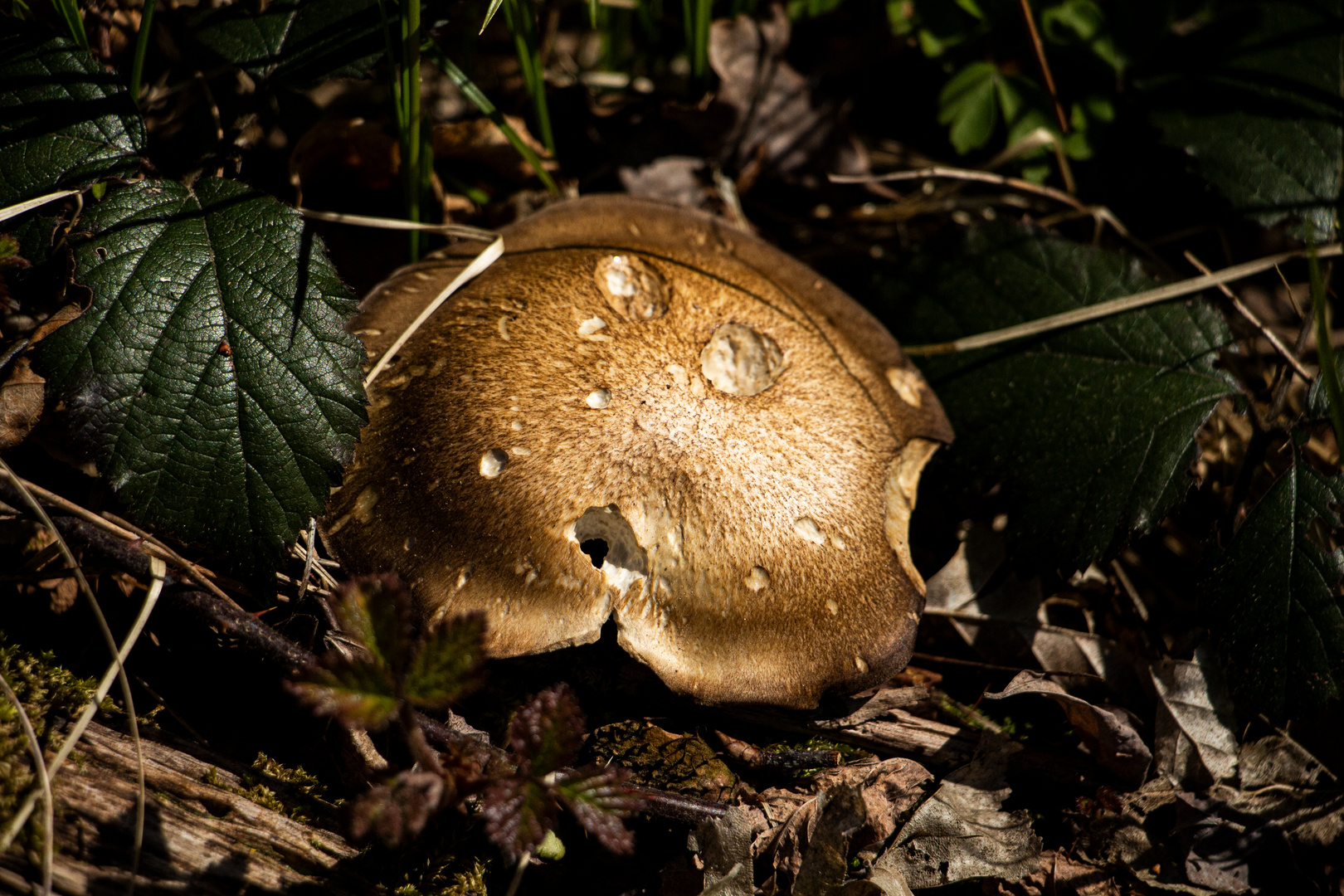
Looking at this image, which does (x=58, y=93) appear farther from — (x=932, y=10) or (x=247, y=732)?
(x=932, y=10)

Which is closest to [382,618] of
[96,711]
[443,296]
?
[96,711]

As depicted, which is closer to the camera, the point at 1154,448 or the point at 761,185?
the point at 1154,448

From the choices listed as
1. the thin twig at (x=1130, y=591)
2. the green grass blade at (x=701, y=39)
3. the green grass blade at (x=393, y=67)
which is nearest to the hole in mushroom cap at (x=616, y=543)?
the green grass blade at (x=393, y=67)

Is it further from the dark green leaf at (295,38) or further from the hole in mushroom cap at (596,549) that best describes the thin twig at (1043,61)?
the hole in mushroom cap at (596,549)

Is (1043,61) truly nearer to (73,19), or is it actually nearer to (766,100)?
(766,100)

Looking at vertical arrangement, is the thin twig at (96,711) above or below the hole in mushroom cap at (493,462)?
below

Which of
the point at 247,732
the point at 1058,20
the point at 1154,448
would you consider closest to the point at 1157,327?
the point at 1154,448
